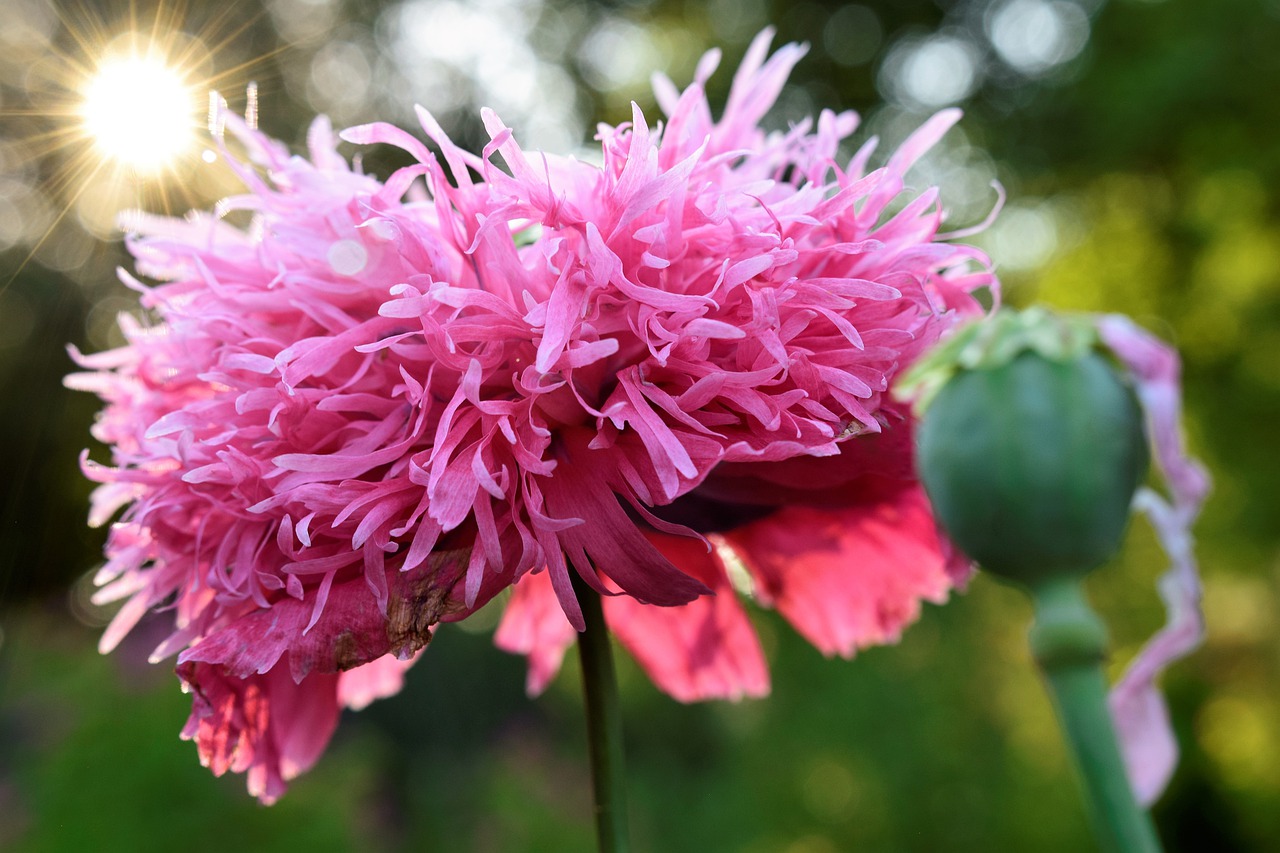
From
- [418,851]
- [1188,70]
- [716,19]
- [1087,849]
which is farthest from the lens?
[716,19]

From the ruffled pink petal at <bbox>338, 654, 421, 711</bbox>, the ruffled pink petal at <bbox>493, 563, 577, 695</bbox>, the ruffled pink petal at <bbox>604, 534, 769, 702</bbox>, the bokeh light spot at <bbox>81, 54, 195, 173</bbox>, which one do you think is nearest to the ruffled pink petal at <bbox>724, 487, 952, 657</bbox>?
the ruffled pink petal at <bbox>604, 534, 769, 702</bbox>

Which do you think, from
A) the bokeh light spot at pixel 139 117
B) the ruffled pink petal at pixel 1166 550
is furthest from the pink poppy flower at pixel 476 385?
the bokeh light spot at pixel 139 117

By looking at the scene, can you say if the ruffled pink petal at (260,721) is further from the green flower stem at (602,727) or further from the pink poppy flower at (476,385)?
the green flower stem at (602,727)

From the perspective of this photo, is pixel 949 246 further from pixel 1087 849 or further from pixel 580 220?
pixel 1087 849

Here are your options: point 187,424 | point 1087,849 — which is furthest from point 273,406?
point 1087,849

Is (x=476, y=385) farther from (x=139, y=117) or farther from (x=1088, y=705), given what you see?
(x=139, y=117)

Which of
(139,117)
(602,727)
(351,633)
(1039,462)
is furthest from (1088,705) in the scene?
(139,117)
